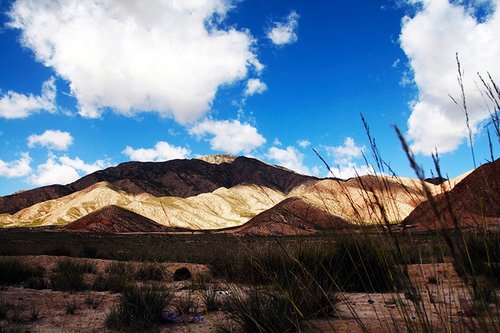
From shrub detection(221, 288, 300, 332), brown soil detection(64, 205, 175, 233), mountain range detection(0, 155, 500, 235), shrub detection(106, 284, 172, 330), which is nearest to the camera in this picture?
shrub detection(221, 288, 300, 332)

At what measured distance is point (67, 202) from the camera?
12700 centimetres

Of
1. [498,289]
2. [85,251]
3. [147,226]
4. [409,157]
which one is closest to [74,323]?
[409,157]

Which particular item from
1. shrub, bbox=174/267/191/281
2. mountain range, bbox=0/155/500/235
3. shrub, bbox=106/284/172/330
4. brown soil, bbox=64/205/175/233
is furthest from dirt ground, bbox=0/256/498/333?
brown soil, bbox=64/205/175/233

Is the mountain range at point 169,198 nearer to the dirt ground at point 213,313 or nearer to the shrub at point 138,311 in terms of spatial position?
the dirt ground at point 213,313

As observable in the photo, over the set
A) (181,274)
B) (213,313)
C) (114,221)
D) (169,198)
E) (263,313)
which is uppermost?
(169,198)

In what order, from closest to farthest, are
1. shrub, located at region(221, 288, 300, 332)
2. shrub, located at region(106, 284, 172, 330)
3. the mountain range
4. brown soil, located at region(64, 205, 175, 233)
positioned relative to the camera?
1. shrub, located at region(221, 288, 300, 332)
2. shrub, located at region(106, 284, 172, 330)
3. brown soil, located at region(64, 205, 175, 233)
4. the mountain range

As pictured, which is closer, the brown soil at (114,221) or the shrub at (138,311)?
the shrub at (138,311)

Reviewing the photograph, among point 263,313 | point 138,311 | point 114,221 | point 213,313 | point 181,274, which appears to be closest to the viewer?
point 263,313

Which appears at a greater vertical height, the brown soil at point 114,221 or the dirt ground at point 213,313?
the brown soil at point 114,221

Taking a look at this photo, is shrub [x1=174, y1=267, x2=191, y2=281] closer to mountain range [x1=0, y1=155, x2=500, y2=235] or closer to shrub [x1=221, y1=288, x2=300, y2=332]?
shrub [x1=221, y1=288, x2=300, y2=332]

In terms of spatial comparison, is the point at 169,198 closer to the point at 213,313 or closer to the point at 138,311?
the point at 213,313

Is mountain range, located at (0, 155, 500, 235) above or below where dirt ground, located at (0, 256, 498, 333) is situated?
above

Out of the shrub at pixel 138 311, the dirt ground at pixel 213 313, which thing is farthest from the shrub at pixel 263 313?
the shrub at pixel 138 311

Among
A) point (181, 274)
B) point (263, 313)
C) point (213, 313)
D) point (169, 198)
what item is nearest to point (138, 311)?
point (213, 313)
